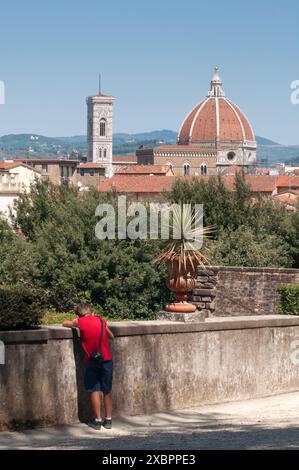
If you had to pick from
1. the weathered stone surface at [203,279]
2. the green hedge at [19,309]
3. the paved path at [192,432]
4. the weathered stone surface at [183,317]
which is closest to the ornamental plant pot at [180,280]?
the weathered stone surface at [183,317]

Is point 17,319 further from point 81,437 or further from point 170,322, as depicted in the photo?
point 170,322

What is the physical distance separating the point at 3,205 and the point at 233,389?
7378 cm

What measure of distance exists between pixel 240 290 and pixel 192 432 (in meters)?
13.0

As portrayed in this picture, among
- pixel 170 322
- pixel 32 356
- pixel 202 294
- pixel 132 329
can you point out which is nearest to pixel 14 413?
pixel 32 356

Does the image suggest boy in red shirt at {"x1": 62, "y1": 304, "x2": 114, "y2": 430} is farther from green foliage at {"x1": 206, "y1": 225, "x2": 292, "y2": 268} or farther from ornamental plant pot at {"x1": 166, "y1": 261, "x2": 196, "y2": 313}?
green foliage at {"x1": 206, "y1": 225, "x2": 292, "y2": 268}

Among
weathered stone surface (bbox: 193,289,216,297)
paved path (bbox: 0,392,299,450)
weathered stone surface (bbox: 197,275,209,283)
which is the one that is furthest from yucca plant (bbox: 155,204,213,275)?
weathered stone surface (bbox: 197,275,209,283)

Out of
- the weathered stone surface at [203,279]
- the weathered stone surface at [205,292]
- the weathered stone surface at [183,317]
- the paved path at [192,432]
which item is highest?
the weathered stone surface at [203,279]

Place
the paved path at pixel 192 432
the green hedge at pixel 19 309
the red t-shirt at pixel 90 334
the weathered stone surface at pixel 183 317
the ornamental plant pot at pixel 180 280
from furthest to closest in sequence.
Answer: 1. the ornamental plant pot at pixel 180 280
2. the weathered stone surface at pixel 183 317
3. the red t-shirt at pixel 90 334
4. the green hedge at pixel 19 309
5. the paved path at pixel 192 432

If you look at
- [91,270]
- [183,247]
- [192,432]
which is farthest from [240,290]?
[91,270]

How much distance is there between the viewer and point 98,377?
12.6m

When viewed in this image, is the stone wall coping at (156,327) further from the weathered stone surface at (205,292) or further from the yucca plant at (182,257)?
the weathered stone surface at (205,292)

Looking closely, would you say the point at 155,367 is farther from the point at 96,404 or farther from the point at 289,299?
the point at 289,299

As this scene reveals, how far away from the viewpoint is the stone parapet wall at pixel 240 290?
948 inches

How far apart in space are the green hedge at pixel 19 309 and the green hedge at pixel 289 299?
9.80m
